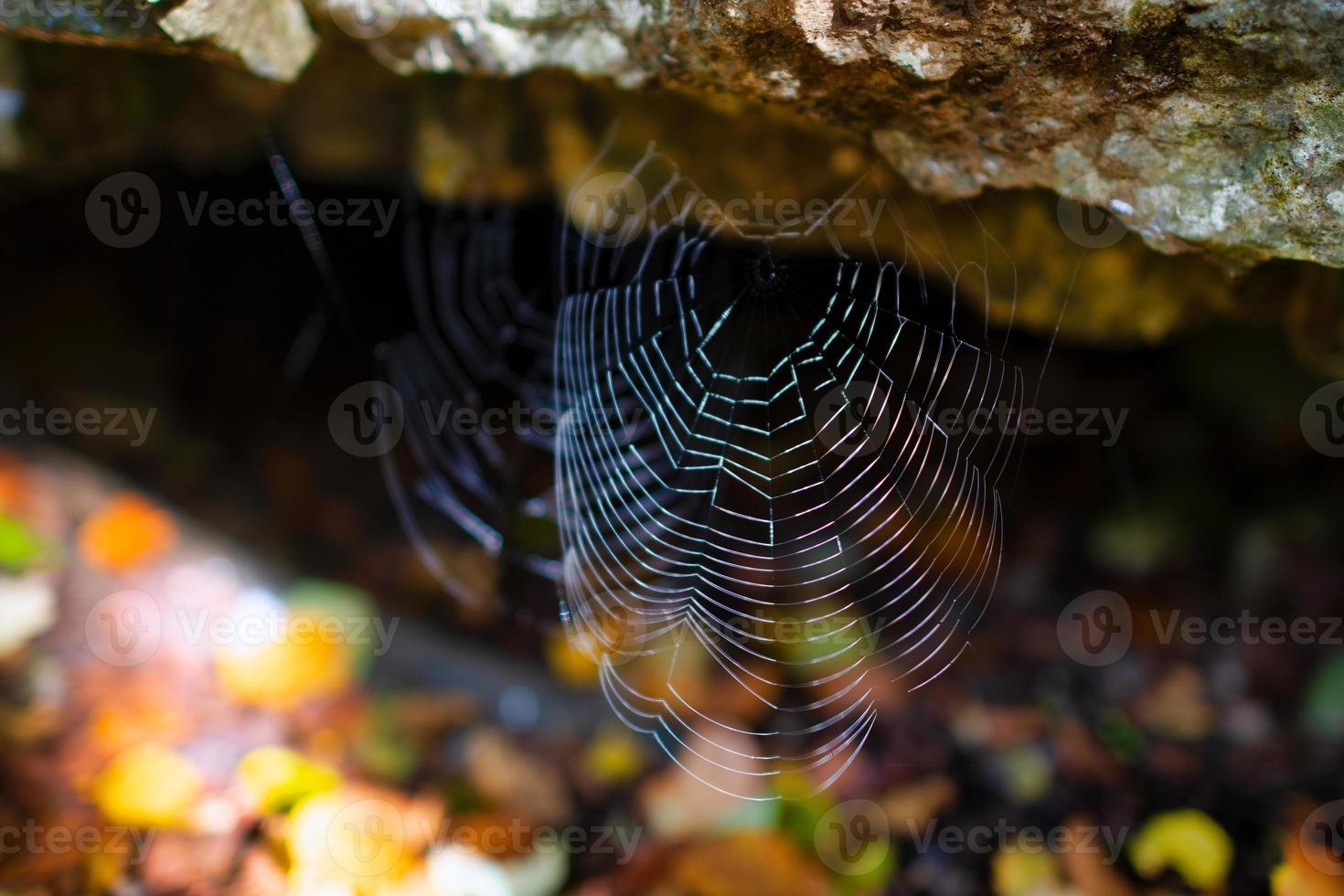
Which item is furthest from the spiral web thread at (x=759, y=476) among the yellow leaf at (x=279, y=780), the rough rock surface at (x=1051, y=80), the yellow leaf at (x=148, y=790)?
the yellow leaf at (x=148, y=790)

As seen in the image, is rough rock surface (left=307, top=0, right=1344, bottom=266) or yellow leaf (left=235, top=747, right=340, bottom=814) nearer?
rough rock surface (left=307, top=0, right=1344, bottom=266)

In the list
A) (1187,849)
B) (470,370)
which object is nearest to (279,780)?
(470,370)

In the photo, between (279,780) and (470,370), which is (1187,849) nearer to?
(279,780)

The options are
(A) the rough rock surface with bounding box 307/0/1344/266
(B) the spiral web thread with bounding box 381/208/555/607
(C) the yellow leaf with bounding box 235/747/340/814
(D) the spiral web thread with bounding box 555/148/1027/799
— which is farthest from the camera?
(B) the spiral web thread with bounding box 381/208/555/607

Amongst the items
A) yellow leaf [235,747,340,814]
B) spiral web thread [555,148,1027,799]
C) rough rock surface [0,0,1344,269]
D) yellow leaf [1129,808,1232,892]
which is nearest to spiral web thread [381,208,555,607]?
spiral web thread [555,148,1027,799]

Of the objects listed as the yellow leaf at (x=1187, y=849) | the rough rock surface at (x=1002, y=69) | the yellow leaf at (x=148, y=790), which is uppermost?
the rough rock surface at (x=1002, y=69)

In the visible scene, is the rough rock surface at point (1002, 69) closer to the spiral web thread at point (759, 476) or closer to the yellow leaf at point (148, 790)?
the spiral web thread at point (759, 476)

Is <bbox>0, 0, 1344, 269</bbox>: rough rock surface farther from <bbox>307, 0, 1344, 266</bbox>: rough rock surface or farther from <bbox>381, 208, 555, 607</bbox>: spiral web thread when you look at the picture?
<bbox>381, 208, 555, 607</bbox>: spiral web thread
